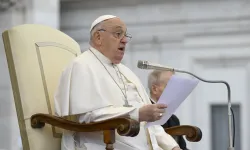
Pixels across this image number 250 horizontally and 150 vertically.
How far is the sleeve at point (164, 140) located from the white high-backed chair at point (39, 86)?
0.39ft

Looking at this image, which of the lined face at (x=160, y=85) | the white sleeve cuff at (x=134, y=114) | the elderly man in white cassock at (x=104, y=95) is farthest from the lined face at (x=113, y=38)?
the lined face at (x=160, y=85)

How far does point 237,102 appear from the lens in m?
6.45

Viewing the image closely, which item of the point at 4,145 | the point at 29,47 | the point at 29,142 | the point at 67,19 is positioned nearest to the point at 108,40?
the point at 29,47

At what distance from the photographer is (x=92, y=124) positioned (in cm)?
321

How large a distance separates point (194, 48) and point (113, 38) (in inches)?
121

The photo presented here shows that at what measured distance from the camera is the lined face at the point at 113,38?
354 cm

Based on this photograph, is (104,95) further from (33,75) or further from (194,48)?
(194,48)

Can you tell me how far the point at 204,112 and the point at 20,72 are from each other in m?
3.32

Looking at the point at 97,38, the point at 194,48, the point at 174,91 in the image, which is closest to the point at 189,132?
the point at 174,91

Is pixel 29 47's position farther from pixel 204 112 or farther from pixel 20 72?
pixel 204 112

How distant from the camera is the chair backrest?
135 inches

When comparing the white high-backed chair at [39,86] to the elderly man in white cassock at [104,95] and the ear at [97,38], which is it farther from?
the ear at [97,38]

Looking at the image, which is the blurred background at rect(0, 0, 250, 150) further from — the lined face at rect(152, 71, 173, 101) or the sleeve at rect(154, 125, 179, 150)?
the sleeve at rect(154, 125, 179, 150)

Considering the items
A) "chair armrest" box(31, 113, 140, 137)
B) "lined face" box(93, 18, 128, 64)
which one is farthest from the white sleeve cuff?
"lined face" box(93, 18, 128, 64)
